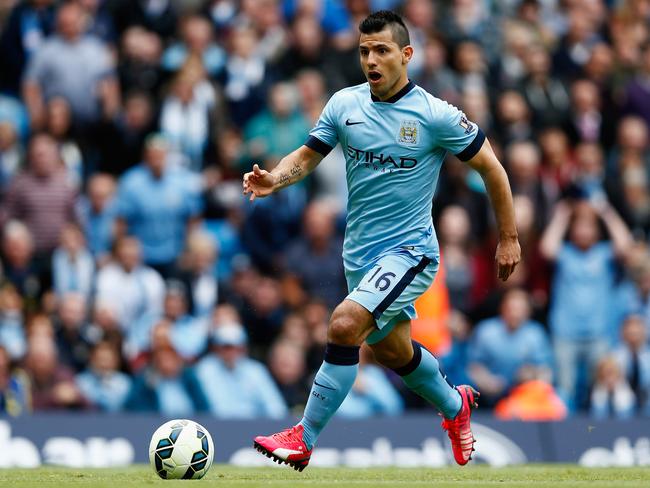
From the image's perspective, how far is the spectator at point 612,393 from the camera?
1503cm

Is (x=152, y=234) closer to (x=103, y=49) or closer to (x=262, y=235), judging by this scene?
(x=262, y=235)

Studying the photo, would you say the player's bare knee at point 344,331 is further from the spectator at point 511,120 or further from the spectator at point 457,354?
the spectator at point 511,120

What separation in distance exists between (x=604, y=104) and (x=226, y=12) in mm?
4986

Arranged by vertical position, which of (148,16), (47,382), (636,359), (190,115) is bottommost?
(636,359)

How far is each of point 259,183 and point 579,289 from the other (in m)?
7.42

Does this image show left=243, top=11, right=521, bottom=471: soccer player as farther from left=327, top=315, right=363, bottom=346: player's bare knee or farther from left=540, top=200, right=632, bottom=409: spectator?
left=540, top=200, right=632, bottom=409: spectator

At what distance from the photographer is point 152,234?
52.4 feet

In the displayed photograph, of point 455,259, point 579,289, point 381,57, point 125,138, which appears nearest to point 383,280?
point 381,57

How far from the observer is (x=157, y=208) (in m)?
15.9

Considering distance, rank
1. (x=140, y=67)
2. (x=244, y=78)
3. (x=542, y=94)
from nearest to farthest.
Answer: (x=140, y=67)
(x=244, y=78)
(x=542, y=94)

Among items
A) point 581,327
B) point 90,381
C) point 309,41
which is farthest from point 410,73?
point 90,381

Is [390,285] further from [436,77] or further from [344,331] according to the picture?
[436,77]

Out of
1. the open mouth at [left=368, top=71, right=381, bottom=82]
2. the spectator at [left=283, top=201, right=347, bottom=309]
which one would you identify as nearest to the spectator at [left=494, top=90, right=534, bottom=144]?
the spectator at [left=283, top=201, right=347, bottom=309]

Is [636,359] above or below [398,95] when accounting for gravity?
below
